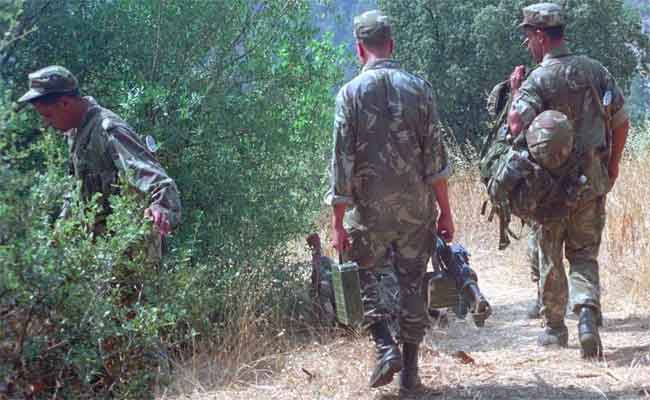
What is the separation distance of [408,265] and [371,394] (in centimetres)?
73

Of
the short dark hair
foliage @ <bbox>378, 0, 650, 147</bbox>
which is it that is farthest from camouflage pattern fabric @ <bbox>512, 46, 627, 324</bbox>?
foliage @ <bbox>378, 0, 650, 147</bbox>

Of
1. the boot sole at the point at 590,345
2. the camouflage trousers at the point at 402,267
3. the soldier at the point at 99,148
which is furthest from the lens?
the boot sole at the point at 590,345

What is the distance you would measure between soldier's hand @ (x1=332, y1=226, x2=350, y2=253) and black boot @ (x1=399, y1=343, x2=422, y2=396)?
2.03 ft

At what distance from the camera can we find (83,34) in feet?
20.5

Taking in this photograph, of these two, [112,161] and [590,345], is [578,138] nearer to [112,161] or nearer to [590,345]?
[590,345]

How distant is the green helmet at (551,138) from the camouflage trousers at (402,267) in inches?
35.2

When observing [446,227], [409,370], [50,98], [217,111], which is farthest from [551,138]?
[50,98]

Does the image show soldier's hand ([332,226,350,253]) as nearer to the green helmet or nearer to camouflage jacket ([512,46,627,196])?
the green helmet

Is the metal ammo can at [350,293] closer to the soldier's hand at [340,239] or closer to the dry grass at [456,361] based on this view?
the soldier's hand at [340,239]

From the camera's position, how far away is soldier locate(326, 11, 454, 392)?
4.62 meters

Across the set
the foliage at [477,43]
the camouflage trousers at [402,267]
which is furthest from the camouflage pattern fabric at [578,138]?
the foliage at [477,43]

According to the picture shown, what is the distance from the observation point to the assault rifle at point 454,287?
16.2 ft

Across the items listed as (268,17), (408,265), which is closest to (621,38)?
(268,17)

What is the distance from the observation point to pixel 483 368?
5414mm
